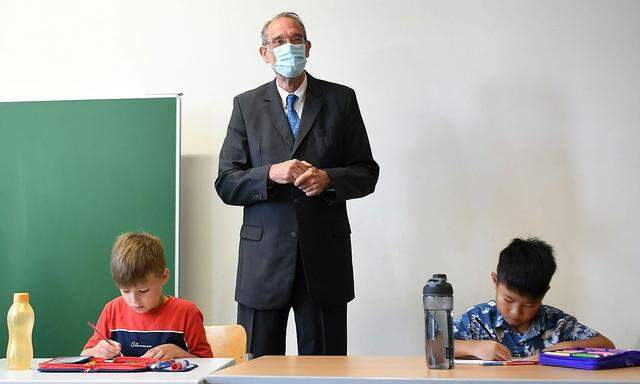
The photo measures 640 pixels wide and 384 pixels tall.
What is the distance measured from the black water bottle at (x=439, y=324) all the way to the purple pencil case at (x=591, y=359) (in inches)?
10.1

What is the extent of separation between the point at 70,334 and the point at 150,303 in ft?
4.55

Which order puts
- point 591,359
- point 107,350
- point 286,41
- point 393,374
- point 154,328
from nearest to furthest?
point 393,374, point 591,359, point 107,350, point 154,328, point 286,41

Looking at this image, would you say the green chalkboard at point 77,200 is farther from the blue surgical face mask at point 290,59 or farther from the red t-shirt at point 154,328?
the red t-shirt at point 154,328

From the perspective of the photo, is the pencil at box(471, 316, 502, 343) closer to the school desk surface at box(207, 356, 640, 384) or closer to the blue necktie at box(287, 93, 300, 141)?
the school desk surface at box(207, 356, 640, 384)

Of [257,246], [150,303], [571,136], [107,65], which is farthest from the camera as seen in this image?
[107,65]

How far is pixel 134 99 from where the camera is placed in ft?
12.4

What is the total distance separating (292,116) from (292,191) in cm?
30

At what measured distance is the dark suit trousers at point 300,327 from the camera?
290 centimetres

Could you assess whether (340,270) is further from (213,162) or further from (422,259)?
(213,162)

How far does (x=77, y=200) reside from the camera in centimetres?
378

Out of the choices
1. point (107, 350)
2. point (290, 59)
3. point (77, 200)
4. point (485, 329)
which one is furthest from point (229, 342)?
point (77, 200)

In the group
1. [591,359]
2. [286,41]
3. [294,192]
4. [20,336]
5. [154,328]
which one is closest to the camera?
[591,359]

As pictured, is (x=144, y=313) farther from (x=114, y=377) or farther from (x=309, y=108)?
(x=309, y=108)

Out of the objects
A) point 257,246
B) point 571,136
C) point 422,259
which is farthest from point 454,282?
point 257,246
